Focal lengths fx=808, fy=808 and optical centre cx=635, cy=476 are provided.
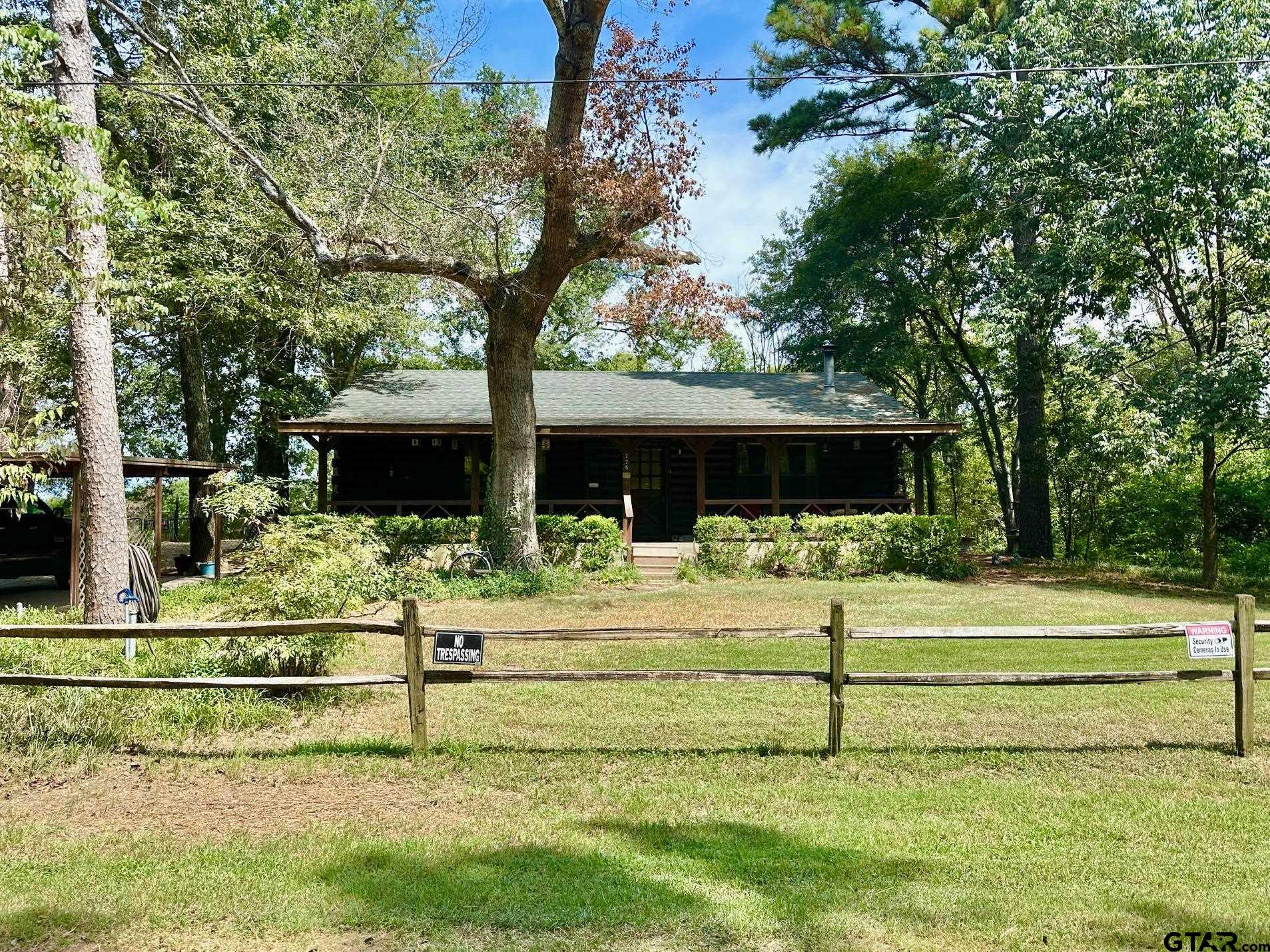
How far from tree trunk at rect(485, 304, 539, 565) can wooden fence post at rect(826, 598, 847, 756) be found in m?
10.3

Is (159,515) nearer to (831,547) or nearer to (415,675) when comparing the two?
(415,675)

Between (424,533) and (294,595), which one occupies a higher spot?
(424,533)

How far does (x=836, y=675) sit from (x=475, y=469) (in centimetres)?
1428

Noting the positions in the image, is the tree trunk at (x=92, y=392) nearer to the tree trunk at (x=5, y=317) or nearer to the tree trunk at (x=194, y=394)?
the tree trunk at (x=5, y=317)

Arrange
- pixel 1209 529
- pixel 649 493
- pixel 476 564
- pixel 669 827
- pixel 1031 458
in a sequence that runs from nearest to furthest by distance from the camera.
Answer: pixel 669 827 → pixel 476 564 → pixel 1209 529 → pixel 1031 458 → pixel 649 493

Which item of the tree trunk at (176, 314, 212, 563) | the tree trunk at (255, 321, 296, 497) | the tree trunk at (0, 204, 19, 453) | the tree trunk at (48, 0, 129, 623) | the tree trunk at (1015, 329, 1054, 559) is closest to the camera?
the tree trunk at (0, 204, 19, 453)

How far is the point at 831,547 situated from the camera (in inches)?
643

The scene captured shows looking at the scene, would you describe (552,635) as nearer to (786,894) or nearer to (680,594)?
(786,894)

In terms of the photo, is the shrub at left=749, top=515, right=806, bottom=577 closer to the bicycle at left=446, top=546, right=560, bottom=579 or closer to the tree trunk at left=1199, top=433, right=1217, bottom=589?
the bicycle at left=446, top=546, right=560, bottom=579

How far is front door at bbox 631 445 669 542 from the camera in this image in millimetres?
21609

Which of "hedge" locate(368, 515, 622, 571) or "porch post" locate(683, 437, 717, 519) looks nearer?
"hedge" locate(368, 515, 622, 571)

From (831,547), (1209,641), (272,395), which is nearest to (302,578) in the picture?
(1209,641)

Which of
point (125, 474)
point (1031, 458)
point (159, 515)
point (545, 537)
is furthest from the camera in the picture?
point (1031, 458)

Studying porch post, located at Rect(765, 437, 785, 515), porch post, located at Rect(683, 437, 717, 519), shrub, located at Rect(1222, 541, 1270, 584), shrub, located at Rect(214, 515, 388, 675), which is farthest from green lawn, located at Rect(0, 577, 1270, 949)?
shrub, located at Rect(1222, 541, 1270, 584)
